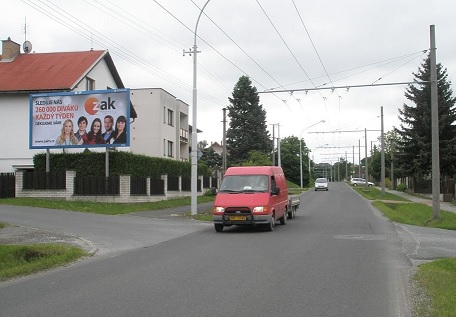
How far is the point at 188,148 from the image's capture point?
60.3m

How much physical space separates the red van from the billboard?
1203 cm

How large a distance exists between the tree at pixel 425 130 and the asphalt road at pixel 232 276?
31.0 metres

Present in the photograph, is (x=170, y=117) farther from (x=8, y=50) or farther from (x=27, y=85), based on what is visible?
(x=27, y=85)

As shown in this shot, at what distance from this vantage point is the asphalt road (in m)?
7.04

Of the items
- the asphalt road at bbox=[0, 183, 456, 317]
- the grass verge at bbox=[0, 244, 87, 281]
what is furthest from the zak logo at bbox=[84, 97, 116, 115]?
the grass verge at bbox=[0, 244, 87, 281]

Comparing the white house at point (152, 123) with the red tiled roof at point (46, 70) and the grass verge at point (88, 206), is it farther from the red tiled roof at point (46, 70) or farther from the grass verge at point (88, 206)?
the grass verge at point (88, 206)

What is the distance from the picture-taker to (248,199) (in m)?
17.6

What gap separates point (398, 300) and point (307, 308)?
150 centimetres

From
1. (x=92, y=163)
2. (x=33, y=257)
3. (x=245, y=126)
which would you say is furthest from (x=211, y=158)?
(x=33, y=257)

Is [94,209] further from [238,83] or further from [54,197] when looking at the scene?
[238,83]

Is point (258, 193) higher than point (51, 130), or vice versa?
point (51, 130)

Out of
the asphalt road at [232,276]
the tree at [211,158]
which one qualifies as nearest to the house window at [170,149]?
the tree at [211,158]

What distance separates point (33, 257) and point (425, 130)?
42082mm

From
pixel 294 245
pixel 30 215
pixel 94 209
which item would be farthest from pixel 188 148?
pixel 294 245
